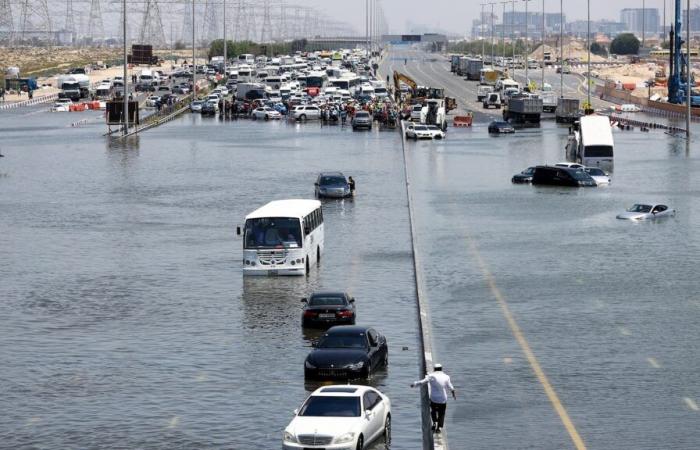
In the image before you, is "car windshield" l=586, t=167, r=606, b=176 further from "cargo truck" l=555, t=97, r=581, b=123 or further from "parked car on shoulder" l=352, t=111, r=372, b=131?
"cargo truck" l=555, t=97, r=581, b=123

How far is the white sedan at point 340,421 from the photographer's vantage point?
86.9 ft

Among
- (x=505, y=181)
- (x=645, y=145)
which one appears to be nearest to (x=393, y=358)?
(x=505, y=181)

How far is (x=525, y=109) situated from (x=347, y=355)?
100432 mm

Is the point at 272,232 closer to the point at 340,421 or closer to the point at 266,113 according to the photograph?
the point at 340,421

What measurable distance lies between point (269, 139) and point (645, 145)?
28.9 meters

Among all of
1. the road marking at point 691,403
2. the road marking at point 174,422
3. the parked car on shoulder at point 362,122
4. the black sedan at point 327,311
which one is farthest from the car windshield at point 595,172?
the road marking at point 174,422

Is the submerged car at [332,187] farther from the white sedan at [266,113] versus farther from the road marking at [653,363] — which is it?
the white sedan at [266,113]

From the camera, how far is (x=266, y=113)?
144 meters

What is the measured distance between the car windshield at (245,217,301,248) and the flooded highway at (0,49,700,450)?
135 cm

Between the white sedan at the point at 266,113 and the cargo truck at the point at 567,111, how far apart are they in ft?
87.6

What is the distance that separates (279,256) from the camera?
48969 mm

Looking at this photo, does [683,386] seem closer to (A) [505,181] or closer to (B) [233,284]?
(B) [233,284]

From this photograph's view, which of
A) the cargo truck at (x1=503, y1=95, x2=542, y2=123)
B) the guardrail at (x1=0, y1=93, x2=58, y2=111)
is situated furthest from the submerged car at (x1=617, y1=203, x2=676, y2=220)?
the guardrail at (x1=0, y1=93, x2=58, y2=111)

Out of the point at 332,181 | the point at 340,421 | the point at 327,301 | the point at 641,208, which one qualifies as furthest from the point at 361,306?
the point at 332,181
